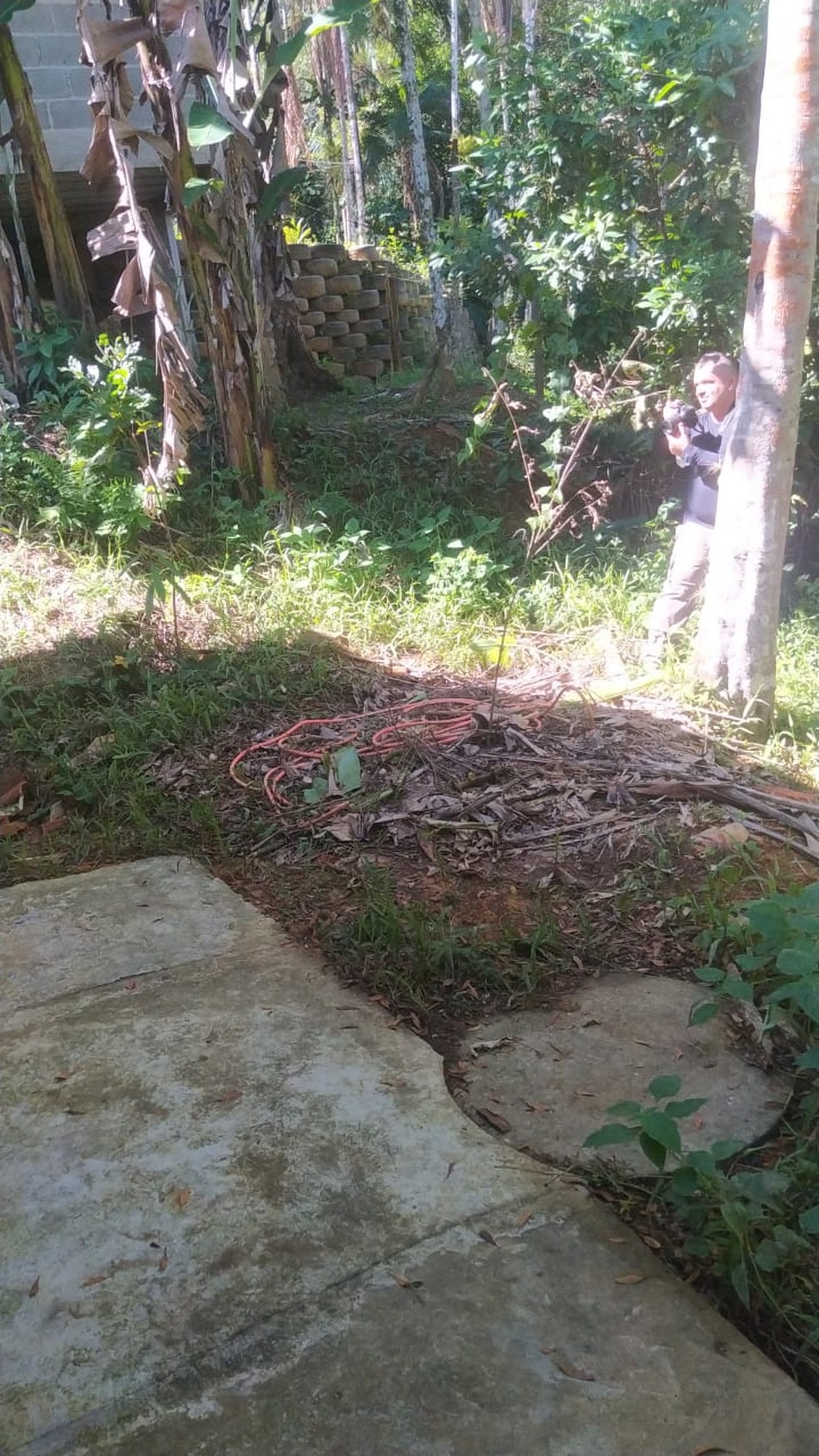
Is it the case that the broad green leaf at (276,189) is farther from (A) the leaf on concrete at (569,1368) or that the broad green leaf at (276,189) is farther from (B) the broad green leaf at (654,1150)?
(A) the leaf on concrete at (569,1368)

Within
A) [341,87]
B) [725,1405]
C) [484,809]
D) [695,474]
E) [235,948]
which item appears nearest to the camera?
[725,1405]

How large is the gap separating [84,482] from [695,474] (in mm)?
3579

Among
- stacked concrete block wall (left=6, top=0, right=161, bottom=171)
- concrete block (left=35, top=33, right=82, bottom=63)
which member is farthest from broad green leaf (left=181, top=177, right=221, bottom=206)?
concrete block (left=35, top=33, right=82, bottom=63)

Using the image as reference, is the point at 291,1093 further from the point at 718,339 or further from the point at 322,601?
the point at 718,339

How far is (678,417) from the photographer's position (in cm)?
507

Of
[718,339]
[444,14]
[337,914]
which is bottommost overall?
[337,914]

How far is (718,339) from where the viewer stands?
592 cm

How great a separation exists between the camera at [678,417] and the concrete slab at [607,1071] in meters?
3.24

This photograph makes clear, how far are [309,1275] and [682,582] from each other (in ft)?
13.4

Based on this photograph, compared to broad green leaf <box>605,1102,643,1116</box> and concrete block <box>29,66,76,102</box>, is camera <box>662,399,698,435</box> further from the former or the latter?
concrete block <box>29,66,76,102</box>

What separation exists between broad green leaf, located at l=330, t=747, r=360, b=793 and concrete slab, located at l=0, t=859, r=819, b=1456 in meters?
1.35

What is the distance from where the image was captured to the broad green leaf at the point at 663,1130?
5.86ft

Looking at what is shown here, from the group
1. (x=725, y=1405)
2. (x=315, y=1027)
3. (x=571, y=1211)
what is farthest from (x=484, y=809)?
(x=725, y=1405)

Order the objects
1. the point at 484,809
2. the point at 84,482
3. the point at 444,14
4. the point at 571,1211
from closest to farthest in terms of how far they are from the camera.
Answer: the point at 571,1211 → the point at 484,809 → the point at 84,482 → the point at 444,14
